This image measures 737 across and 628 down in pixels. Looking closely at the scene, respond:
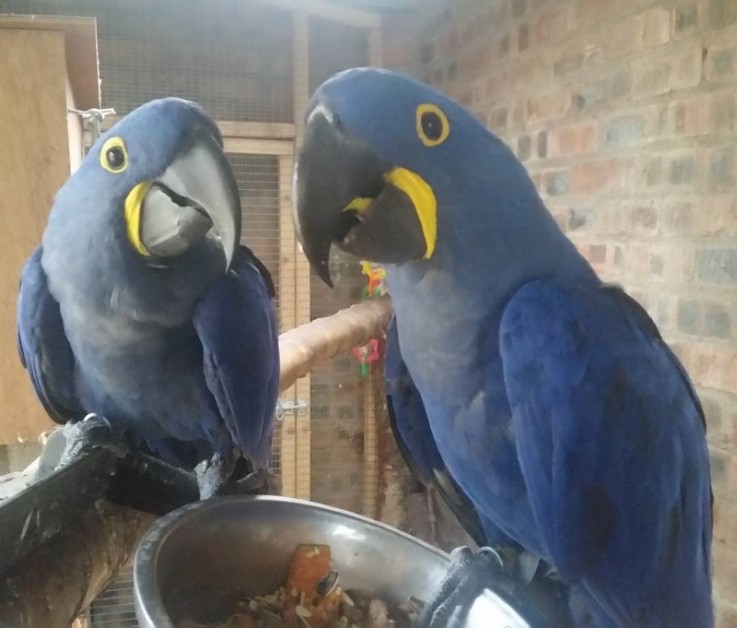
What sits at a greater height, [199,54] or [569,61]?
[199,54]

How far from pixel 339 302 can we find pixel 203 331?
1.45 m

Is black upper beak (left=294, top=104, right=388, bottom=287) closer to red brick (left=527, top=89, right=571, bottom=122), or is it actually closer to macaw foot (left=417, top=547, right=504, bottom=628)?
macaw foot (left=417, top=547, right=504, bottom=628)

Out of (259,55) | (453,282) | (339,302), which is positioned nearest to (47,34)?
(453,282)

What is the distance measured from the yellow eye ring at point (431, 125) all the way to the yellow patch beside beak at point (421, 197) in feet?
0.11

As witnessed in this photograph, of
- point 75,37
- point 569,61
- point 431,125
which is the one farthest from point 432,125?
point 569,61

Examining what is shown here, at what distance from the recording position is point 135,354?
87cm

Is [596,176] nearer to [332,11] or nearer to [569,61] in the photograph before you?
[569,61]

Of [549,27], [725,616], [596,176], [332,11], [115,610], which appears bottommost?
[115,610]

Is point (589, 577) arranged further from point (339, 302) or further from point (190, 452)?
point (339, 302)

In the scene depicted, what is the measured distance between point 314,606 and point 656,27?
1.10 metres

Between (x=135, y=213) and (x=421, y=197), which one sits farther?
(x=135, y=213)

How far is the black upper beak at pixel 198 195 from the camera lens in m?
0.72

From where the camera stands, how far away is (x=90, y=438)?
0.89m

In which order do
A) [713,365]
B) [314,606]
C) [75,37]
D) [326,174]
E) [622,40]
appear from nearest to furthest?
1. [326,174]
2. [314,606]
3. [75,37]
4. [713,365]
5. [622,40]
